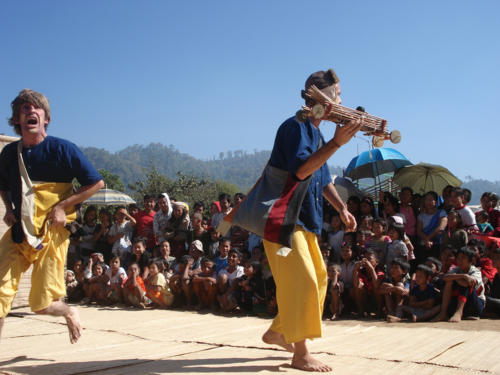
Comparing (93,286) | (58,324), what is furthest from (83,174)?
(93,286)

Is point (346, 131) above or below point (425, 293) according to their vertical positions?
above

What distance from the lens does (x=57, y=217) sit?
333 centimetres

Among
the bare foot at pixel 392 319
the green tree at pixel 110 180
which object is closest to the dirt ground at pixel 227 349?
the bare foot at pixel 392 319

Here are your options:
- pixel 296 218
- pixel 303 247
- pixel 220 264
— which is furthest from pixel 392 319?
pixel 296 218

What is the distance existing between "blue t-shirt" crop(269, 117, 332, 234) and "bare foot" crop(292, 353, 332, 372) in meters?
0.80

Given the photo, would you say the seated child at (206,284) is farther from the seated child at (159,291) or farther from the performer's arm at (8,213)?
the performer's arm at (8,213)

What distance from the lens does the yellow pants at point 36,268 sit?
322cm

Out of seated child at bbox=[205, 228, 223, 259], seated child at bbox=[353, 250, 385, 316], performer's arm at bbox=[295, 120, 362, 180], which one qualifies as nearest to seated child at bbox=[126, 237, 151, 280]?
seated child at bbox=[205, 228, 223, 259]

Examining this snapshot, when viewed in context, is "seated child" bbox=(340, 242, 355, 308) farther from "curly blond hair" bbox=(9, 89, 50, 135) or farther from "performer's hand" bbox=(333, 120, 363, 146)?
"curly blond hair" bbox=(9, 89, 50, 135)

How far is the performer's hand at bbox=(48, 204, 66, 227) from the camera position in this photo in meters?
3.32

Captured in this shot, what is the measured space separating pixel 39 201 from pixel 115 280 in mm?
4557

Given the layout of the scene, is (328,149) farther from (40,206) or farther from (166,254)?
(166,254)

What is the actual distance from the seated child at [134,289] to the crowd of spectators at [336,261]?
0.02 metres

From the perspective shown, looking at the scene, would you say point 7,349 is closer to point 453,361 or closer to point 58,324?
point 58,324
